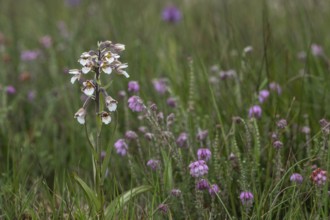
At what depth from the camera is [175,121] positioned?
2.62m

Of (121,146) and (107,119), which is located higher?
(107,119)

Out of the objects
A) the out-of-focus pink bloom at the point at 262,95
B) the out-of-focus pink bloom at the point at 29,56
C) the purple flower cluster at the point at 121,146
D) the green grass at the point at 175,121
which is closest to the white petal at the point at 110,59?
the green grass at the point at 175,121

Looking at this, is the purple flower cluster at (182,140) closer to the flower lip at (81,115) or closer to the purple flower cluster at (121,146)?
the purple flower cluster at (121,146)

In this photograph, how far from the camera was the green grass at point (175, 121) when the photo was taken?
1.97m

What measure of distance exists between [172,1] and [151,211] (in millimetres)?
3941

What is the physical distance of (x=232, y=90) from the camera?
109 inches

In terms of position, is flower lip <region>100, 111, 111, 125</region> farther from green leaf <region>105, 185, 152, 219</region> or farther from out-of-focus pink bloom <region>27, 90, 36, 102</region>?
out-of-focus pink bloom <region>27, 90, 36, 102</region>

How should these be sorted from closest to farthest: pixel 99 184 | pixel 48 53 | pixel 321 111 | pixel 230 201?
1. pixel 99 184
2. pixel 230 201
3. pixel 321 111
4. pixel 48 53

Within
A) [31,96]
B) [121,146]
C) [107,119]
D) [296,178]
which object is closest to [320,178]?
[296,178]

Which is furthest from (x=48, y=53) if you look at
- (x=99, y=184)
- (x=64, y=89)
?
(x=99, y=184)

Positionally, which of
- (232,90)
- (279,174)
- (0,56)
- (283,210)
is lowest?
(283,210)

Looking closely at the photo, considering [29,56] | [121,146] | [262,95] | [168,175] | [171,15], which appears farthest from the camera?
[171,15]

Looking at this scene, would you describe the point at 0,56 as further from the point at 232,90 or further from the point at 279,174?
the point at 279,174

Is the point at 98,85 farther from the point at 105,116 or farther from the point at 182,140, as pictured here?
the point at 182,140
